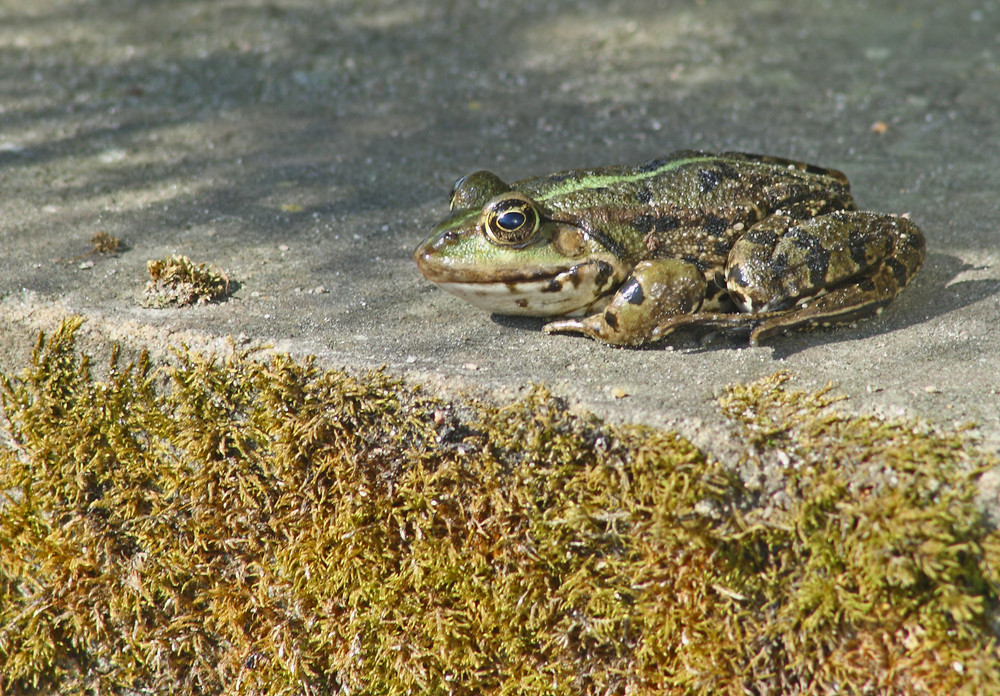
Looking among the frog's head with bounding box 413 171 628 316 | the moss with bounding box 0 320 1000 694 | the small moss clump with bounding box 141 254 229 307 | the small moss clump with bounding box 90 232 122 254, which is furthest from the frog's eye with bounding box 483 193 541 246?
the small moss clump with bounding box 90 232 122 254

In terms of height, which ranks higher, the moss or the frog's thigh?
the frog's thigh

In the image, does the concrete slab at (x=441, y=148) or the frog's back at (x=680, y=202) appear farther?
the frog's back at (x=680, y=202)

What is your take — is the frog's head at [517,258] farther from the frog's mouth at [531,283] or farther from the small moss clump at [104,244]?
the small moss clump at [104,244]

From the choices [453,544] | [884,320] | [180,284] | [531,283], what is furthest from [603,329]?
[180,284]

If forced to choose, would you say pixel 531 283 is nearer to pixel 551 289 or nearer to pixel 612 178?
pixel 551 289

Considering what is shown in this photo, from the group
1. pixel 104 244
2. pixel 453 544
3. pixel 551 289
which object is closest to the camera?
pixel 453 544

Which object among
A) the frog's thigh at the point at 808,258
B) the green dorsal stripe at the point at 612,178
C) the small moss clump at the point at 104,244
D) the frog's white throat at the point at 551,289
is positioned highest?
the green dorsal stripe at the point at 612,178

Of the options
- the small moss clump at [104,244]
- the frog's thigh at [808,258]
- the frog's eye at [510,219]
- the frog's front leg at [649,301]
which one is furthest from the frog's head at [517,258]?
the small moss clump at [104,244]

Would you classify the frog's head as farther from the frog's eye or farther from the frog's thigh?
the frog's thigh
